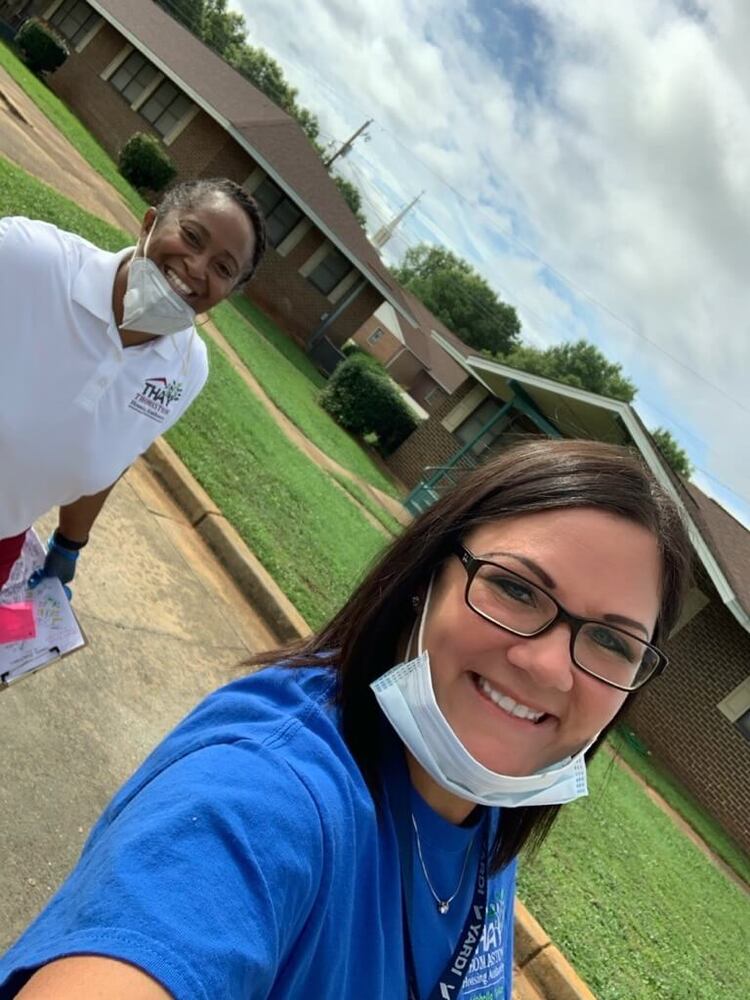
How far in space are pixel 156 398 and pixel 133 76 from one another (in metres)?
28.0

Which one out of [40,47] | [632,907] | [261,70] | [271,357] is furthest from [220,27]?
[632,907]

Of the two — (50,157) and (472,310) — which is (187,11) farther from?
(50,157)

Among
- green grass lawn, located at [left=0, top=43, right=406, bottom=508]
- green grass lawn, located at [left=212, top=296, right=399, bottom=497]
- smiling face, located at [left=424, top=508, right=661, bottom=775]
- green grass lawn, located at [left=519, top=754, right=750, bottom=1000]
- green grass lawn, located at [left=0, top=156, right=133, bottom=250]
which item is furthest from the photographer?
A: green grass lawn, located at [left=0, top=43, right=406, bottom=508]

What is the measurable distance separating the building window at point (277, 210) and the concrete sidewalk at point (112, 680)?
67.5 ft

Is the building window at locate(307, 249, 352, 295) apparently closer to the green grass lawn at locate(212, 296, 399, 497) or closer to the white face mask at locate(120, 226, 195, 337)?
the green grass lawn at locate(212, 296, 399, 497)

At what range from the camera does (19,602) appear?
7.75 ft

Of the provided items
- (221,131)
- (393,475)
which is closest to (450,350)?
(393,475)

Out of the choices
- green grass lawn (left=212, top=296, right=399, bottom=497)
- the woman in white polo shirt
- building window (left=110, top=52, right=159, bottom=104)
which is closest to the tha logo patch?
the woman in white polo shirt

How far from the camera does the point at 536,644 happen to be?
4.73ft

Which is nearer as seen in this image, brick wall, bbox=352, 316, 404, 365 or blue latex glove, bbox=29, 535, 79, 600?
blue latex glove, bbox=29, 535, 79, 600

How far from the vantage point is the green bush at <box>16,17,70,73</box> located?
26.0 meters

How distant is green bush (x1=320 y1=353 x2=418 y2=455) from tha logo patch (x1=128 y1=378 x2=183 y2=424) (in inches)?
708

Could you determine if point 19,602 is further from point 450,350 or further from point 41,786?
point 450,350

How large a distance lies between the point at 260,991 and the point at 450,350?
20.1m
